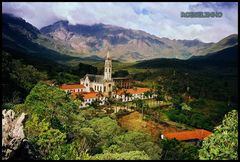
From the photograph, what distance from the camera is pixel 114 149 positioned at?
105 ft

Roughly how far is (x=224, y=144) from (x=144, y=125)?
51.8m

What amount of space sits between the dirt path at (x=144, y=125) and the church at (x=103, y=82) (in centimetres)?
2298

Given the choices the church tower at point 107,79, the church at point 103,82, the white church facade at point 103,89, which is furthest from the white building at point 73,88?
the church tower at point 107,79

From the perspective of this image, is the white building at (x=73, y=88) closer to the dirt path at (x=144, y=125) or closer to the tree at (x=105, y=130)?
the dirt path at (x=144, y=125)

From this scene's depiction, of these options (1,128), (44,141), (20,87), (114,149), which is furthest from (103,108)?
(1,128)

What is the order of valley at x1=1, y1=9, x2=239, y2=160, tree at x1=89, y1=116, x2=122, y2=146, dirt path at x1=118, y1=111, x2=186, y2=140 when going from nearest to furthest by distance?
valley at x1=1, y1=9, x2=239, y2=160, tree at x1=89, y1=116, x2=122, y2=146, dirt path at x1=118, y1=111, x2=186, y2=140

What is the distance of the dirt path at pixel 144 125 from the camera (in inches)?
2633

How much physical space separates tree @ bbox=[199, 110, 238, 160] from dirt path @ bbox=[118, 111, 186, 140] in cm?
4638

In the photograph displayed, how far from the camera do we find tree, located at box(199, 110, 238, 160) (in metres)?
17.4

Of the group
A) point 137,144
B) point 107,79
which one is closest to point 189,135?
point 137,144

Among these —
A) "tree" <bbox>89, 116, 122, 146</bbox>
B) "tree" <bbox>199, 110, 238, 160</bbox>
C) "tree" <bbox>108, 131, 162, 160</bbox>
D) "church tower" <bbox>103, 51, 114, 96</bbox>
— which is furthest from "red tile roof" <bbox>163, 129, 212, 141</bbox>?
"tree" <bbox>199, 110, 238, 160</bbox>

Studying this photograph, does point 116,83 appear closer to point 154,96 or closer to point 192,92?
point 154,96

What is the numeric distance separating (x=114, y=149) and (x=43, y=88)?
51.8ft

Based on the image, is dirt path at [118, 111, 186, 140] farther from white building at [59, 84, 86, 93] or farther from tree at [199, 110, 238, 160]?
tree at [199, 110, 238, 160]
